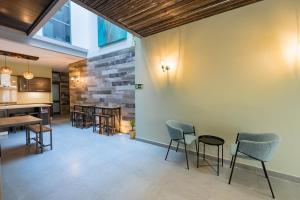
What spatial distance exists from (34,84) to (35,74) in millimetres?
483

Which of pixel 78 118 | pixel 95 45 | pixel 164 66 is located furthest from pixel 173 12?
pixel 78 118

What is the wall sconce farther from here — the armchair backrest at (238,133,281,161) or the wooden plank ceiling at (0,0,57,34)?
the armchair backrest at (238,133,281,161)

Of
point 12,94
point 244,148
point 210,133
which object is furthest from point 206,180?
point 12,94

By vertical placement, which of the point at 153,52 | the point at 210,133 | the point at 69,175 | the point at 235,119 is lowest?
the point at 69,175

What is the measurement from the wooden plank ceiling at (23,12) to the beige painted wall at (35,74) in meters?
4.07

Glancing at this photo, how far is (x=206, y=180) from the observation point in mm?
2418

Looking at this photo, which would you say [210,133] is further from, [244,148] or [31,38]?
[31,38]

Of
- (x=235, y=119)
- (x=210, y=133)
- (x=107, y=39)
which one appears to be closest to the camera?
(x=235, y=119)

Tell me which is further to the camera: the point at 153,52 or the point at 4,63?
the point at 4,63

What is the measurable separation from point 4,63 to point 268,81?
9.07m

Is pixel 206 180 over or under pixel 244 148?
under

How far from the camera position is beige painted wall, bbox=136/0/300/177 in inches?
93.9

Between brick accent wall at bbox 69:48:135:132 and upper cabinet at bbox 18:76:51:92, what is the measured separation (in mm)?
2170

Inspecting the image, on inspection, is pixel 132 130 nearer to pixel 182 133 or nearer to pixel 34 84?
pixel 182 133
